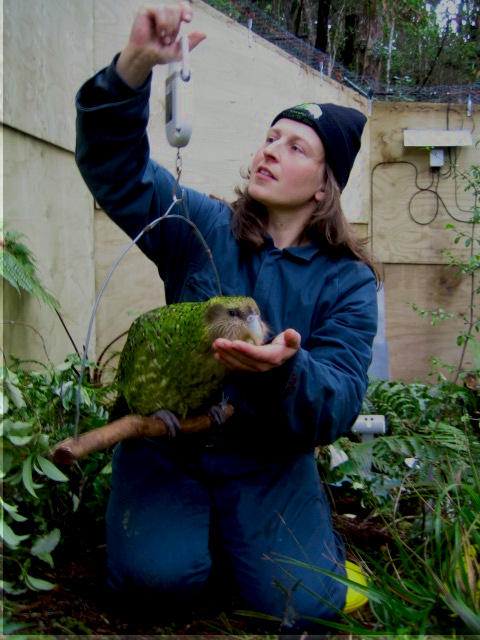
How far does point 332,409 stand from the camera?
2070 mm

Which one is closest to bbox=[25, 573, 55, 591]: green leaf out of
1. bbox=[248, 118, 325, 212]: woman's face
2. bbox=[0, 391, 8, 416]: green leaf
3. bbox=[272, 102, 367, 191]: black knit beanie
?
bbox=[0, 391, 8, 416]: green leaf

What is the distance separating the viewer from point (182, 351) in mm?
1981

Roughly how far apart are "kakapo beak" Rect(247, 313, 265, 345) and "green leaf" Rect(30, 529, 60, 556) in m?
0.93

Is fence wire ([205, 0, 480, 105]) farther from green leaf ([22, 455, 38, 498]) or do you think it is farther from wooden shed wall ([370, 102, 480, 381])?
green leaf ([22, 455, 38, 498])

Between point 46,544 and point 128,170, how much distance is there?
1.21 meters

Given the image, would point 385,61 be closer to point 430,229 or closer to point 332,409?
point 430,229

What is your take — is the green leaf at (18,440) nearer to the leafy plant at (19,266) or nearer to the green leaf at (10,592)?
the green leaf at (10,592)

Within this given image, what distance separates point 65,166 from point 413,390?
237cm

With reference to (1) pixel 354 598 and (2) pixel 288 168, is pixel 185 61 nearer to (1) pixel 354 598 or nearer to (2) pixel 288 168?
(2) pixel 288 168

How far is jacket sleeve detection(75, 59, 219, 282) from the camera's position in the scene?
76.3 inches

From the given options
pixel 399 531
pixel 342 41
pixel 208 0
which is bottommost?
pixel 399 531

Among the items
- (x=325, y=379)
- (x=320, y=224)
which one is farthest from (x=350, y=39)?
(x=325, y=379)

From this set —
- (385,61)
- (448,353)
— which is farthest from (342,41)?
(448,353)

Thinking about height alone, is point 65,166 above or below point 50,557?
above
